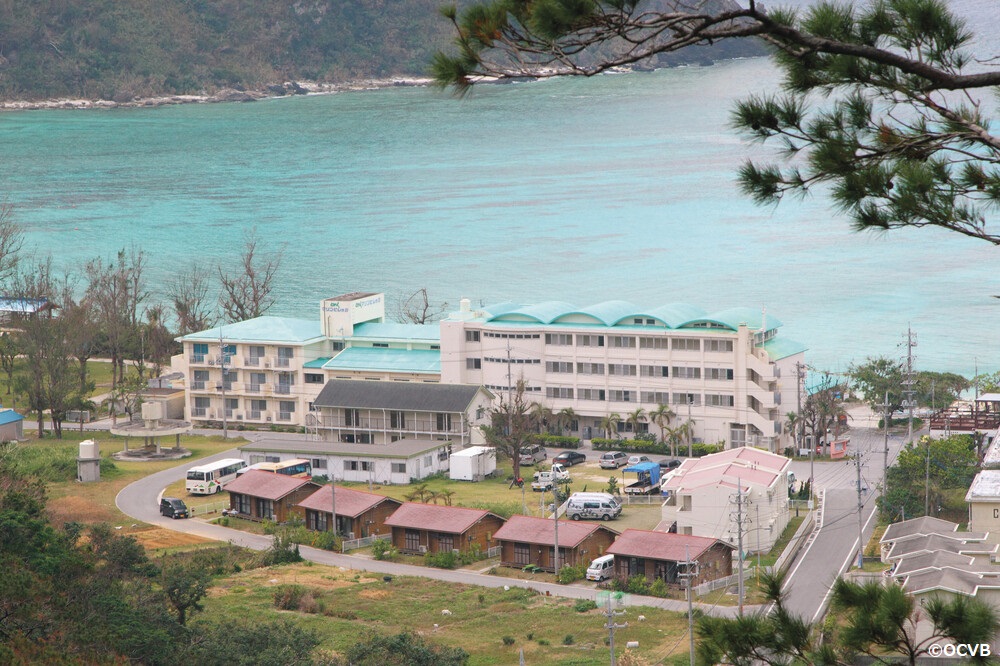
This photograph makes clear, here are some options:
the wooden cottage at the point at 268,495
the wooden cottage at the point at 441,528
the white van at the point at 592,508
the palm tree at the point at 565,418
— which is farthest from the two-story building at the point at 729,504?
the wooden cottage at the point at 268,495

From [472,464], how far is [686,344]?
6.49 meters

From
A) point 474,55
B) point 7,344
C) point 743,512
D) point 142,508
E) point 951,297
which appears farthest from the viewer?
point 951,297

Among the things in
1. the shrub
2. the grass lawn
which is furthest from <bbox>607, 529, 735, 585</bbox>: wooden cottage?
the shrub

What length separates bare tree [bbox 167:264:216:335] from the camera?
45531 millimetres

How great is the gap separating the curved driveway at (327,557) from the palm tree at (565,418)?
9.45 meters

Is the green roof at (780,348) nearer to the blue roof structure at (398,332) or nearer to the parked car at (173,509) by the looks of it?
the blue roof structure at (398,332)

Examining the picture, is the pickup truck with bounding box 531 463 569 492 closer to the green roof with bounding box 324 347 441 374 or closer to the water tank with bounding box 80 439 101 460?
the green roof with bounding box 324 347 441 374

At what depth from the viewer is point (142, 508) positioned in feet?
92.2

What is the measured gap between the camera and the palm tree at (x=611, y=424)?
3300 cm

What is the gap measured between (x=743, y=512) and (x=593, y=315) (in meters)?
10.7

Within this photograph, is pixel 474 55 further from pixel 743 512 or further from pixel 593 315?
pixel 593 315

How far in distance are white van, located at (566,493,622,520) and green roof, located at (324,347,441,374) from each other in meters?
9.16

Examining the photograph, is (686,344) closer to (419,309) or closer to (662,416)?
(662,416)

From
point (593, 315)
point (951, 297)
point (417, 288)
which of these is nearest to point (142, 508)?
point (593, 315)
